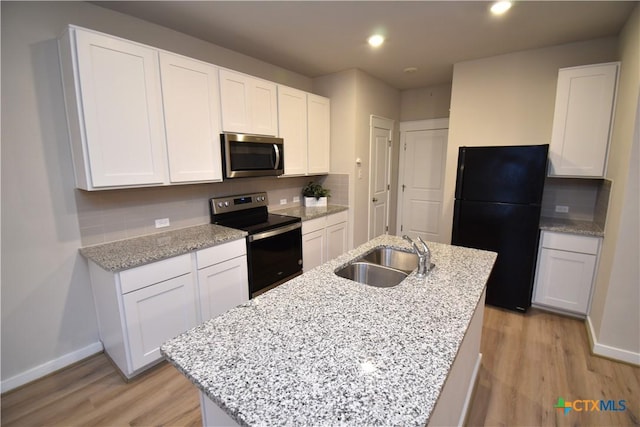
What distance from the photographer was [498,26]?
248 cm

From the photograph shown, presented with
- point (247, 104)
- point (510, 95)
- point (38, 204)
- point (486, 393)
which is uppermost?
point (510, 95)

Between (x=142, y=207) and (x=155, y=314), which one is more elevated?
(x=142, y=207)

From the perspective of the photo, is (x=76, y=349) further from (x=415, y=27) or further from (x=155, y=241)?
(x=415, y=27)

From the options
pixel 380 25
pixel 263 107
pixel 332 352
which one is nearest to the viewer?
pixel 332 352

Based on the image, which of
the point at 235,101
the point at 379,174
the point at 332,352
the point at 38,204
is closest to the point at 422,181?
the point at 379,174

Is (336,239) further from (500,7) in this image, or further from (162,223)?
(500,7)

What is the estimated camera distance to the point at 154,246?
214 cm

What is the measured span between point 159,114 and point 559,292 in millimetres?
3752

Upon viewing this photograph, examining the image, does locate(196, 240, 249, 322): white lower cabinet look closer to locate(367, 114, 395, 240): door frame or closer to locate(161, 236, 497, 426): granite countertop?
locate(161, 236, 497, 426): granite countertop

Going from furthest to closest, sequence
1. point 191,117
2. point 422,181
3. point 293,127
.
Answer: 1. point 422,181
2. point 293,127
3. point 191,117

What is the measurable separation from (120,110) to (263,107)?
1257 mm

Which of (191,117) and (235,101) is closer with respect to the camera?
(191,117)

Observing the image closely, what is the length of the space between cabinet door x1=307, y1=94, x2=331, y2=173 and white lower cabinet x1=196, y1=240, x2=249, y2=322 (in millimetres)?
1559

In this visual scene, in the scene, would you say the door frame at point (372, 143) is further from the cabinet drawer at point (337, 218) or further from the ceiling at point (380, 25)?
the ceiling at point (380, 25)
